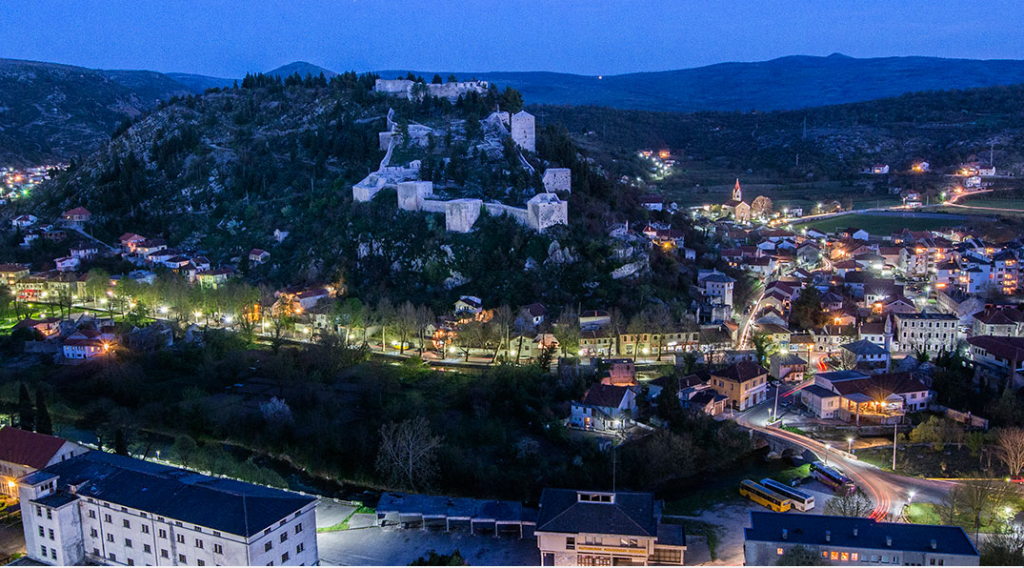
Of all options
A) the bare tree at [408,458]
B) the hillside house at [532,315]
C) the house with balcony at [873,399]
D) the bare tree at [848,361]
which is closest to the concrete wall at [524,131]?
the hillside house at [532,315]

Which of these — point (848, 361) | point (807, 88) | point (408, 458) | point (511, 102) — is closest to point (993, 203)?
point (848, 361)

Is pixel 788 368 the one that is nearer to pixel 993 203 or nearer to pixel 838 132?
pixel 993 203

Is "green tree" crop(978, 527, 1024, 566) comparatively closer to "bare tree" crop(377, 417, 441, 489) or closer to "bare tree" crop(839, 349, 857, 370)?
"bare tree" crop(839, 349, 857, 370)

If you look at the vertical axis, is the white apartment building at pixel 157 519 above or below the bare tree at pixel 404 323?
below

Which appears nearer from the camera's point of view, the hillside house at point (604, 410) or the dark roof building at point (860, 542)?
the dark roof building at point (860, 542)

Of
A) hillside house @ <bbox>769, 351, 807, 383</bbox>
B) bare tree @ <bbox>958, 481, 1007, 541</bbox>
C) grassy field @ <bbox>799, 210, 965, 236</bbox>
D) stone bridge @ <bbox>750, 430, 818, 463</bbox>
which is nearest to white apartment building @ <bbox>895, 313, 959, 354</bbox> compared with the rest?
hillside house @ <bbox>769, 351, 807, 383</bbox>

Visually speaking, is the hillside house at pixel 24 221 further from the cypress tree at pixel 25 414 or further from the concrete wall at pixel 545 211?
the concrete wall at pixel 545 211

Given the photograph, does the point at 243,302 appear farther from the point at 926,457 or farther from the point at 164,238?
the point at 926,457
